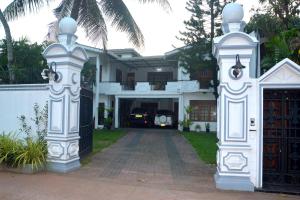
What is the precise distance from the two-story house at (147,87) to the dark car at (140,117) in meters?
1.09

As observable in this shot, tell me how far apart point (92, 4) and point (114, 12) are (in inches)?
39.2

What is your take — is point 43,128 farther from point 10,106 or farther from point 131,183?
point 131,183

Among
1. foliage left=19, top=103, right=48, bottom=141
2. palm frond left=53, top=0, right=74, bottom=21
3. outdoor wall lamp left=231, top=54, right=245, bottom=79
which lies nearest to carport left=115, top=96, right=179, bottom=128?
palm frond left=53, top=0, right=74, bottom=21

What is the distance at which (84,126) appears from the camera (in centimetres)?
1059

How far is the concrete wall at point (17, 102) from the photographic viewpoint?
9.85 m

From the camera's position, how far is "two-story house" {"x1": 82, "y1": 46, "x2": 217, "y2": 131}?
24234 millimetres

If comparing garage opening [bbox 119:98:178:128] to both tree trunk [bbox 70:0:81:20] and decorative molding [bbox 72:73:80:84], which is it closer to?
tree trunk [bbox 70:0:81:20]

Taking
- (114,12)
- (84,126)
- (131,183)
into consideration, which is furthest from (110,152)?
(114,12)

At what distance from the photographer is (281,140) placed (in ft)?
24.2

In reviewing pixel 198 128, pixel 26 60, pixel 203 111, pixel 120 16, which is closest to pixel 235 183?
pixel 120 16

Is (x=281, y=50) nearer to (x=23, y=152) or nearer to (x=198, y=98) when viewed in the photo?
(x=23, y=152)

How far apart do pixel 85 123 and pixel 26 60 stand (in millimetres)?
8245

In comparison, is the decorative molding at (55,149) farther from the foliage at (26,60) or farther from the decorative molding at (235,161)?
the foliage at (26,60)

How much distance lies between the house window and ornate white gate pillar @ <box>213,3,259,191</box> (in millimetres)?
16847
